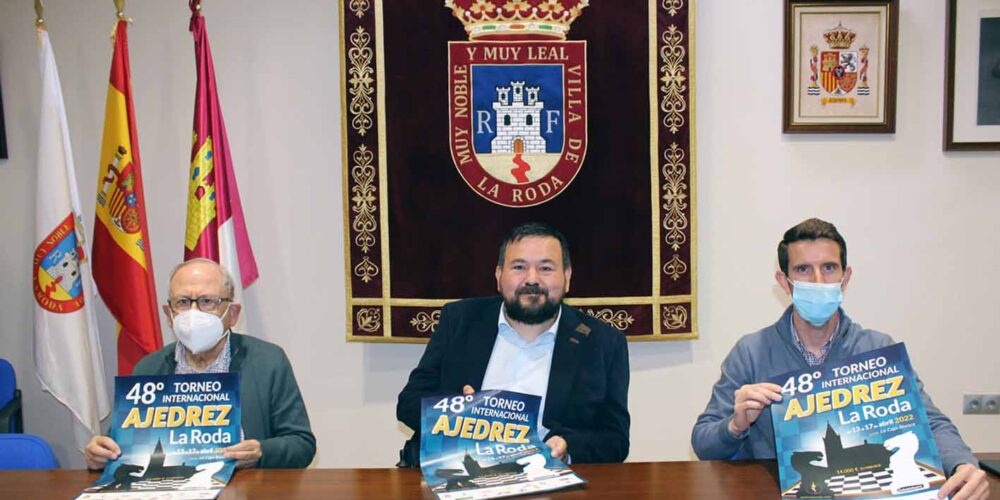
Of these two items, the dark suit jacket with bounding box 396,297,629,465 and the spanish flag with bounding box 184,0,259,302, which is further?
the spanish flag with bounding box 184,0,259,302

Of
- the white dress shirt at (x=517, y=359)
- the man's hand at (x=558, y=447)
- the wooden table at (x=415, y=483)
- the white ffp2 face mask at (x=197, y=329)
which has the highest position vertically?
the white ffp2 face mask at (x=197, y=329)

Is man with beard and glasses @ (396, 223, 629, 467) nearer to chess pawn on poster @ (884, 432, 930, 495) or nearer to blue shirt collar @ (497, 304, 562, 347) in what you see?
blue shirt collar @ (497, 304, 562, 347)

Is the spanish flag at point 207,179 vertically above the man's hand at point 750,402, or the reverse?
the spanish flag at point 207,179

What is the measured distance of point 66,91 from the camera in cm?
360

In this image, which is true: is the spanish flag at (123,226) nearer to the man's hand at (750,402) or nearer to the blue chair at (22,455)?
the blue chair at (22,455)

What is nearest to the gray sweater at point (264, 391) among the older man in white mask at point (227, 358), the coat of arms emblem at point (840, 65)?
Answer: the older man in white mask at point (227, 358)

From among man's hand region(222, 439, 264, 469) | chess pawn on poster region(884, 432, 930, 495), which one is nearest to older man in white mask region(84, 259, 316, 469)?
man's hand region(222, 439, 264, 469)

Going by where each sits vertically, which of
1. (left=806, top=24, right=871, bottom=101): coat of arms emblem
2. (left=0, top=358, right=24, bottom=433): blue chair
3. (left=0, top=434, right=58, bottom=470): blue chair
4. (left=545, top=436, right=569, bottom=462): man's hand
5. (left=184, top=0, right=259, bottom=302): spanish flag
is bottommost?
(left=0, top=358, right=24, bottom=433): blue chair

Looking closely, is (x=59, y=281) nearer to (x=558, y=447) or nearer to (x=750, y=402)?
(x=558, y=447)

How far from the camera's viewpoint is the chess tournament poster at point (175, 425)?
72.6 inches

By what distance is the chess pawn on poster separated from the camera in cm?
163

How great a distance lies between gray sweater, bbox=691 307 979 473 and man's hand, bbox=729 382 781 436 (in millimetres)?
66

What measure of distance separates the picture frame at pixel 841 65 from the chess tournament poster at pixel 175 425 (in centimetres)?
272

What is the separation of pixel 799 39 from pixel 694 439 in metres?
2.14
